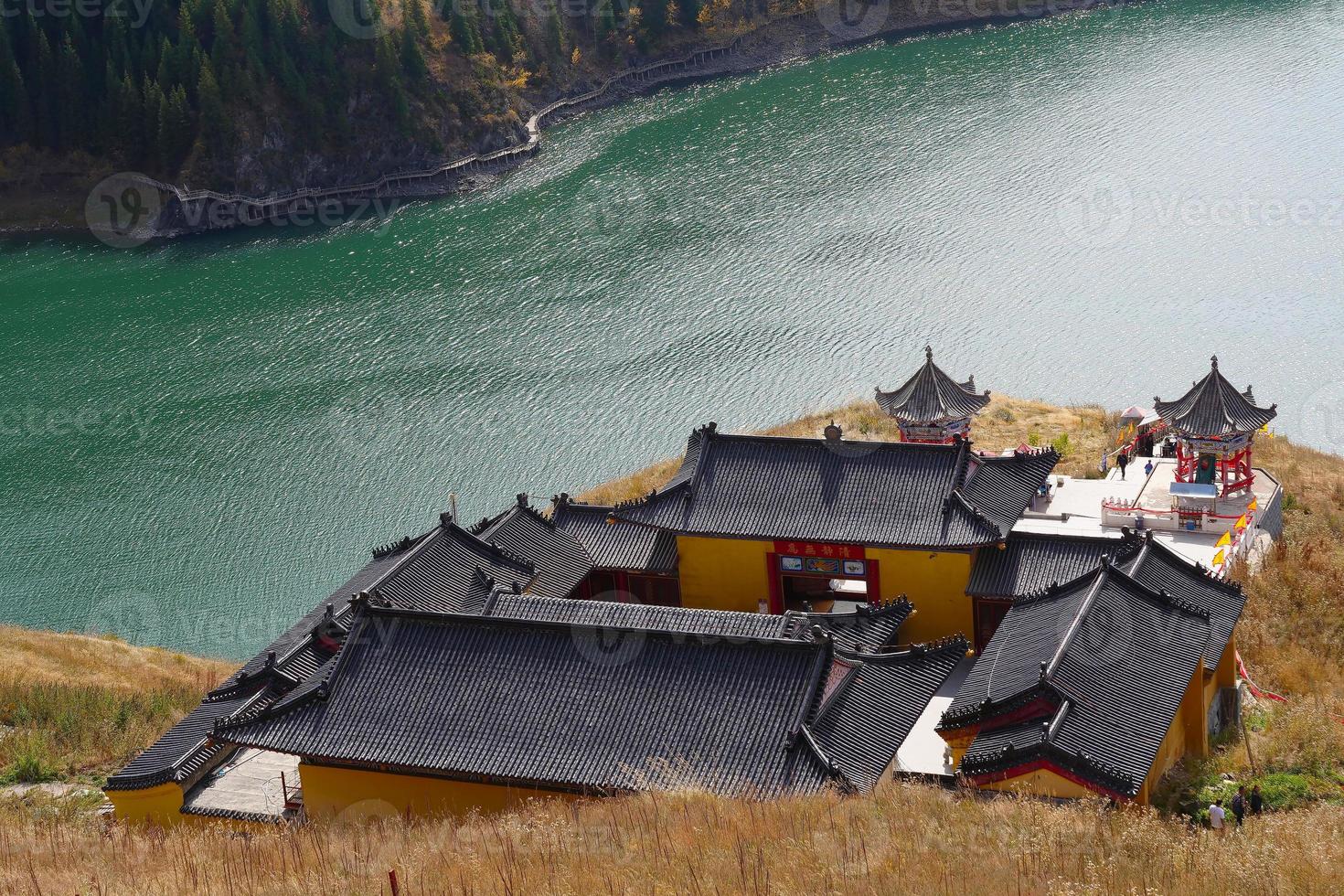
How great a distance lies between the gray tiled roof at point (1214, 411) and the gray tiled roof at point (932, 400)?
17.7ft

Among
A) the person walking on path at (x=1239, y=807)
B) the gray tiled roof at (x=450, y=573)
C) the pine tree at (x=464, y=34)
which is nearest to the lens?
the person walking on path at (x=1239, y=807)

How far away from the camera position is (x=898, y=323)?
210ft

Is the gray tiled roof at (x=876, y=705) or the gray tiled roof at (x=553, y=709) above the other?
the gray tiled roof at (x=553, y=709)

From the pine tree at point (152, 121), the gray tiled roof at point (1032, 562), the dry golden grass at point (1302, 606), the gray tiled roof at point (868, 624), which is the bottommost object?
the dry golden grass at point (1302, 606)

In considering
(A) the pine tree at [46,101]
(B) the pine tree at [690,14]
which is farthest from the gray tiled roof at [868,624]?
(B) the pine tree at [690,14]

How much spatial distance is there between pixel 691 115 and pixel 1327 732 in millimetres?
74500

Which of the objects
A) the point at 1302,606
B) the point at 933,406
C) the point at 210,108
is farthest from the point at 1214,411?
the point at 210,108

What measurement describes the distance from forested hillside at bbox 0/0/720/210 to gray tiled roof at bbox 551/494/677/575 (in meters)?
56.6

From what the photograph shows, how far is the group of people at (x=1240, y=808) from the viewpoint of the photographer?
82.4 ft

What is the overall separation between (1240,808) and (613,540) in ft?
57.3

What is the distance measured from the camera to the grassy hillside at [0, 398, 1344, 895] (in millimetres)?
20047

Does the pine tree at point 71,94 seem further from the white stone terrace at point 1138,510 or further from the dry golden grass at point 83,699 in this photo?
the white stone terrace at point 1138,510

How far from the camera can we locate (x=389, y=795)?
91.7 ft

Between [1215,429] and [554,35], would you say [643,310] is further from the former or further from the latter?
[554,35]
